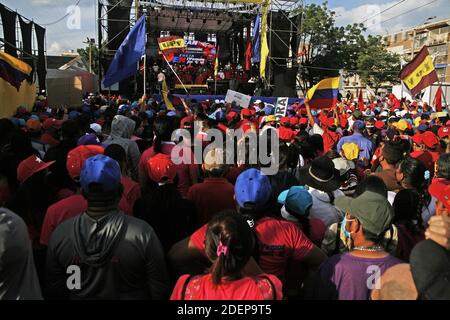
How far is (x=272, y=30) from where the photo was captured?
18906mm

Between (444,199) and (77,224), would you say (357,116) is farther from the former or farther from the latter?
(77,224)

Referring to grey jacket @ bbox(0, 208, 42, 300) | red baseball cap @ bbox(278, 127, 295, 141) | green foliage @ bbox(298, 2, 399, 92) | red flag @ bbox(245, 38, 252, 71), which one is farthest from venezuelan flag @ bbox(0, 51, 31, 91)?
green foliage @ bbox(298, 2, 399, 92)

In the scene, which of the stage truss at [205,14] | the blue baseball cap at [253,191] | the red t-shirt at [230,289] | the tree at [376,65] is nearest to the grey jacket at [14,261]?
the red t-shirt at [230,289]

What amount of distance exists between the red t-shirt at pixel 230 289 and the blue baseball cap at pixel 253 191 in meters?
0.59

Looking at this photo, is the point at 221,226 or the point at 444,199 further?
the point at 444,199

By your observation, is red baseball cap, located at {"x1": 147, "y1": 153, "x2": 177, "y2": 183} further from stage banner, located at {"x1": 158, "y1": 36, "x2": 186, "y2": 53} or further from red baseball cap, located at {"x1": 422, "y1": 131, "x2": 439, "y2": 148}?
Answer: stage banner, located at {"x1": 158, "y1": 36, "x2": 186, "y2": 53}

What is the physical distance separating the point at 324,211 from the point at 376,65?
1501 inches

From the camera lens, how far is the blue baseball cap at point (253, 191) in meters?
2.23

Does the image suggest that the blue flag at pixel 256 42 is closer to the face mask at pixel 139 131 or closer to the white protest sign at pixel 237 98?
the white protest sign at pixel 237 98

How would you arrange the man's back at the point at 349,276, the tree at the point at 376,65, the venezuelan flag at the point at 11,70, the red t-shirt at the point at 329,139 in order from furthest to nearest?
the tree at the point at 376,65, the venezuelan flag at the point at 11,70, the red t-shirt at the point at 329,139, the man's back at the point at 349,276

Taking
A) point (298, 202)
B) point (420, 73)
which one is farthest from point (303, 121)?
point (298, 202)
